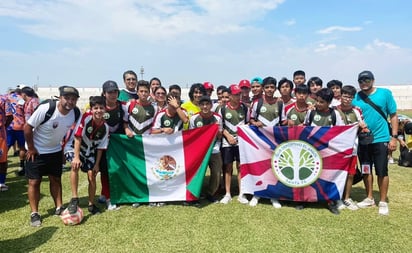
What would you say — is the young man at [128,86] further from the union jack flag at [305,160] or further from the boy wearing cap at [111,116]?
the union jack flag at [305,160]

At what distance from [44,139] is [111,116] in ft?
3.76

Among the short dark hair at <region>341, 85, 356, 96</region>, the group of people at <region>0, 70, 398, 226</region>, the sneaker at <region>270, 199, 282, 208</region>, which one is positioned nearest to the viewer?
the group of people at <region>0, 70, 398, 226</region>

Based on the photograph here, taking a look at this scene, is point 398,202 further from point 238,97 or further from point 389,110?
point 238,97

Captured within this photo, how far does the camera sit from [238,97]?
5809 mm

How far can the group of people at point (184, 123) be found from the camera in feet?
16.0

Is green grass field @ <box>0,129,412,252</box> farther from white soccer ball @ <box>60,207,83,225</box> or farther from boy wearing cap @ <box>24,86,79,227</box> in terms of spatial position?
boy wearing cap @ <box>24,86,79,227</box>

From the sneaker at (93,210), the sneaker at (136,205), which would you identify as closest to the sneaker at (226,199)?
the sneaker at (136,205)

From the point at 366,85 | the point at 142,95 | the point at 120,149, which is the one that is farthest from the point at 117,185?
the point at 366,85

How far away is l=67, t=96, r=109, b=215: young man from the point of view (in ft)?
16.4

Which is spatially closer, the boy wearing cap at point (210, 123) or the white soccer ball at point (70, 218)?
the white soccer ball at point (70, 218)

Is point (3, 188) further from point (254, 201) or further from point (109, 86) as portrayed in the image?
point (254, 201)

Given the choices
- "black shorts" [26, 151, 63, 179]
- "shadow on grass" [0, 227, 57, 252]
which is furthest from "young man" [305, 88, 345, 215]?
"shadow on grass" [0, 227, 57, 252]

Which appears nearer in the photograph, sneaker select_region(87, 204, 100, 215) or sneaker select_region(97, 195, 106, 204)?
sneaker select_region(87, 204, 100, 215)

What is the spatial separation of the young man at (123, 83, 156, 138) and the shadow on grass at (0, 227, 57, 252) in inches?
83.2
